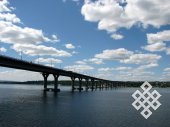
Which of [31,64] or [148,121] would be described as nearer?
[148,121]

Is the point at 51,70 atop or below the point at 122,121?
atop

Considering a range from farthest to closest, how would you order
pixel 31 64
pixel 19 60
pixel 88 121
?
pixel 31 64
pixel 19 60
pixel 88 121

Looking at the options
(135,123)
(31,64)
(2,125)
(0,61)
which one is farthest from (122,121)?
(31,64)

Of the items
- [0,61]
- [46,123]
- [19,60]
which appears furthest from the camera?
[19,60]

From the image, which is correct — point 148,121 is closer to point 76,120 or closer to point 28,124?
point 76,120

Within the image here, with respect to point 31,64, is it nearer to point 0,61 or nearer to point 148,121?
point 0,61

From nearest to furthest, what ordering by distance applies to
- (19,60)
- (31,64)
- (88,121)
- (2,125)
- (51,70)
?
(2,125), (88,121), (19,60), (31,64), (51,70)

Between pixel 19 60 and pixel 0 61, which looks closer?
pixel 0 61

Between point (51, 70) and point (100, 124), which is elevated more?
point (51, 70)

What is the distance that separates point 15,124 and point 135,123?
2481 cm

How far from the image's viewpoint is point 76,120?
63.1 meters

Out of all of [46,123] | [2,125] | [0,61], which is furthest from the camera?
[0,61]

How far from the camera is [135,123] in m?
61.0

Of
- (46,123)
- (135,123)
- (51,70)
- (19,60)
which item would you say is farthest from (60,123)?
(51,70)
